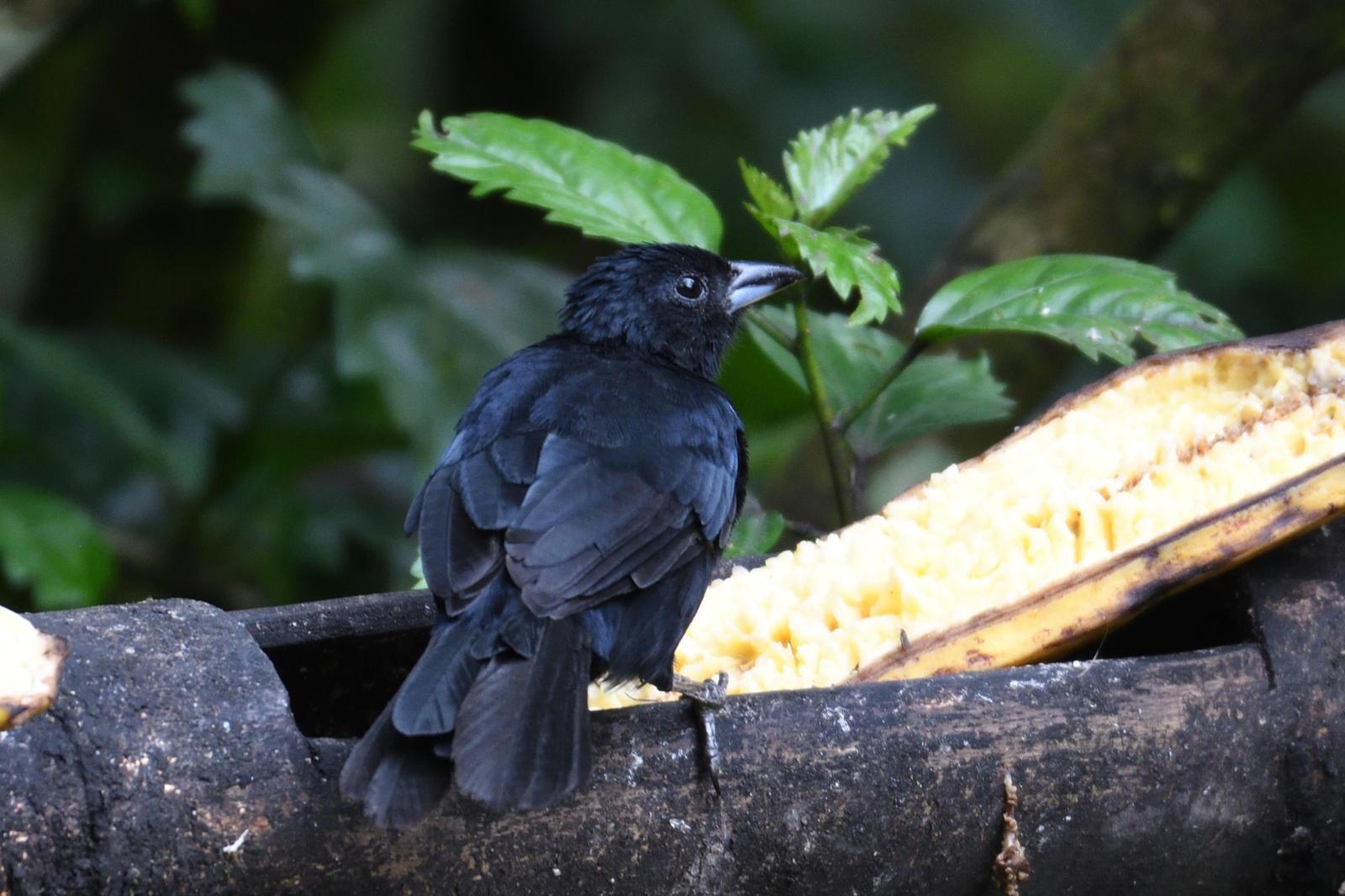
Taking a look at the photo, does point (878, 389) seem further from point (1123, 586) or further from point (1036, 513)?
point (1123, 586)

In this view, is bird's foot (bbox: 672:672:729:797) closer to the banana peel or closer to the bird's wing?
the bird's wing

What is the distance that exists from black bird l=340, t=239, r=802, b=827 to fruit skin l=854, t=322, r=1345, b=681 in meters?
0.32

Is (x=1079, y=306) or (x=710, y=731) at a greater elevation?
(x=1079, y=306)

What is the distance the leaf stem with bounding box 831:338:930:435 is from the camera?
2500 mm

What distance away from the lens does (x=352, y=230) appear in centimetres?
396

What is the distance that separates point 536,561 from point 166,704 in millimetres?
467

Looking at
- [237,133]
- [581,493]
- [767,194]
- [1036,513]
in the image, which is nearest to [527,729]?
[581,493]

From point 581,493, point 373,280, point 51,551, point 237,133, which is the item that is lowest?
point 51,551

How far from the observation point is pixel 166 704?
1544 mm

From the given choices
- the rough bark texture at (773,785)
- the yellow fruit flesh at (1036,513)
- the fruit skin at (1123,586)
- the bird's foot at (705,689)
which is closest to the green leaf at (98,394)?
the yellow fruit flesh at (1036,513)

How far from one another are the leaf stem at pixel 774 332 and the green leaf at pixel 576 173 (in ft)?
0.48

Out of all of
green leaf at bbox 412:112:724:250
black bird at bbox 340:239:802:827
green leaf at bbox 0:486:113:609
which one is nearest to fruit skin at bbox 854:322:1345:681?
black bird at bbox 340:239:802:827

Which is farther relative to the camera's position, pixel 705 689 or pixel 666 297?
pixel 666 297

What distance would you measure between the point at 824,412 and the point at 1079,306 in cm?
45
